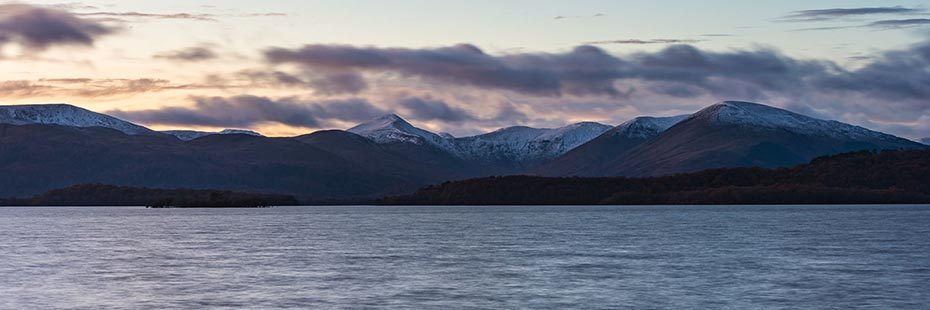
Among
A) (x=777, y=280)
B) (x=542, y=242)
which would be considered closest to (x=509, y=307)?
(x=777, y=280)

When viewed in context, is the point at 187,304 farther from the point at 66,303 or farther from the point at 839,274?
the point at 839,274

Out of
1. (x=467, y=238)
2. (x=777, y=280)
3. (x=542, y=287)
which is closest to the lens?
(x=542, y=287)

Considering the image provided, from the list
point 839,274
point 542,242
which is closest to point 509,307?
point 839,274

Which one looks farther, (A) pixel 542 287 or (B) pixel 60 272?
(B) pixel 60 272

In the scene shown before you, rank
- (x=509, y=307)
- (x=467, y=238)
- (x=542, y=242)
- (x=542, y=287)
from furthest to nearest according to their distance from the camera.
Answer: (x=467, y=238)
(x=542, y=242)
(x=542, y=287)
(x=509, y=307)

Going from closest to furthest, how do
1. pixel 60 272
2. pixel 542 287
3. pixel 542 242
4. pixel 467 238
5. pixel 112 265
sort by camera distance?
pixel 542 287, pixel 60 272, pixel 112 265, pixel 542 242, pixel 467 238

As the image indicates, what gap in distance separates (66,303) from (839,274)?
48.9m

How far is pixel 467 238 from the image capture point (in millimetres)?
137625

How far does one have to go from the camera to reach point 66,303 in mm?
63875

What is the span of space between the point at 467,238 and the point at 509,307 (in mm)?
75168

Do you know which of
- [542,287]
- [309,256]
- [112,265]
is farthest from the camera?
[309,256]

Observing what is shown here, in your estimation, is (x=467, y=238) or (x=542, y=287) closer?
(x=542, y=287)

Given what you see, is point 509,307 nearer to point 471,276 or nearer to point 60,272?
point 471,276

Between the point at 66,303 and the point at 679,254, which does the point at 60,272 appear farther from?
the point at 679,254
